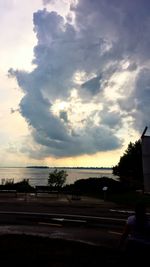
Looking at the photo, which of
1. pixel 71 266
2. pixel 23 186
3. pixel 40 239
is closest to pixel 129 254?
pixel 71 266

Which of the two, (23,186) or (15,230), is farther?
(23,186)

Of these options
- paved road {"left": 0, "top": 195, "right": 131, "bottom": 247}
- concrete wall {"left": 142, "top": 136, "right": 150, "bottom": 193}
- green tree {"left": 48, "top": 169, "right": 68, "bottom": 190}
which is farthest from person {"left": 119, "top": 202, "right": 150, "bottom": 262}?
green tree {"left": 48, "top": 169, "right": 68, "bottom": 190}

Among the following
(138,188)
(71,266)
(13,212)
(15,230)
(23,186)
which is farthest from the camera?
(138,188)

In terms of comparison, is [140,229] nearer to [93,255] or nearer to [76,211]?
[93,255]

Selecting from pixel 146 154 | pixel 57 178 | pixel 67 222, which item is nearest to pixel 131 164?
pixel 57 178

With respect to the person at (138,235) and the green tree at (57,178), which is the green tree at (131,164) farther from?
the person at (138,235)

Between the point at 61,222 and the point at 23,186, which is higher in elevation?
the point at 23,186

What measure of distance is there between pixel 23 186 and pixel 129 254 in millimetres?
33701

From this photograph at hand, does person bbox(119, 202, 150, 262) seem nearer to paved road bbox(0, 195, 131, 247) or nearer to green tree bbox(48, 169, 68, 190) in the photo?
paved road bbox(0, 195, 131, 247)

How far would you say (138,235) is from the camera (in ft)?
26.3

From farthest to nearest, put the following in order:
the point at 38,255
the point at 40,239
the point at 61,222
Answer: the point at 61,222 < the point at 40,239 < the point at 38,255

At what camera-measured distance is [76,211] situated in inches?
960

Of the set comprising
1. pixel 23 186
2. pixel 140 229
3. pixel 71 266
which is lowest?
pixel 71 266

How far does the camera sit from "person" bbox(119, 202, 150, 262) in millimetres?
7700
